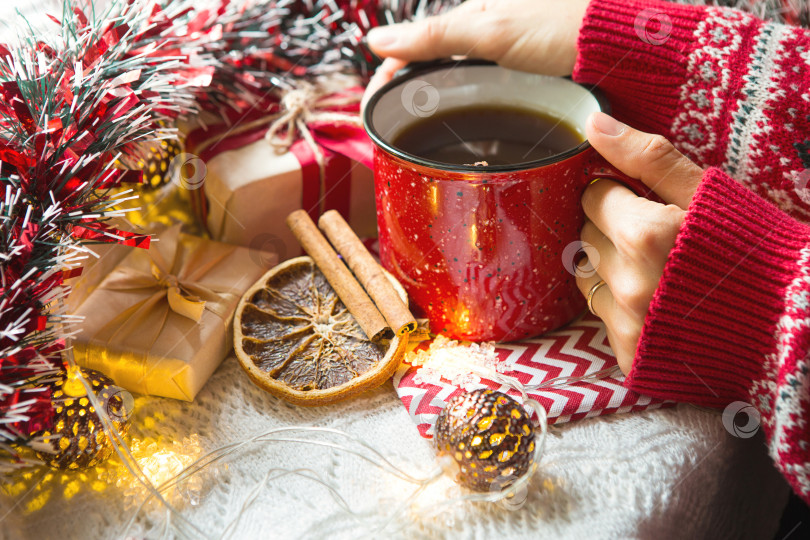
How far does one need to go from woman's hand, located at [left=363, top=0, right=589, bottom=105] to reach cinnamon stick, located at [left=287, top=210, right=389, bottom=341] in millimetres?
246

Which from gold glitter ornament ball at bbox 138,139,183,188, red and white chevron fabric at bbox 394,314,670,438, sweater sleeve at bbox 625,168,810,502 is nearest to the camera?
sweater sleeve at bbox 625,168,810,502

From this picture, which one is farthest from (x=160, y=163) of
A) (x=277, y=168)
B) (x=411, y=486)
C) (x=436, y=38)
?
(x=411, y=486)

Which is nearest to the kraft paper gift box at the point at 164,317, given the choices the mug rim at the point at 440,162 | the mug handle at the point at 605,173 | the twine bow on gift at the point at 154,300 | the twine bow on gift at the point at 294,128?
the twine bow on gift at the point at 154,300

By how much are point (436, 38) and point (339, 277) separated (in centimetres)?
32

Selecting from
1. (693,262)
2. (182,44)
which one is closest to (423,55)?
(182,44)

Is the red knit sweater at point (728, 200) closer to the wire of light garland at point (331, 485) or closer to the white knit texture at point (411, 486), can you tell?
the white knit texture at point (411, 486)

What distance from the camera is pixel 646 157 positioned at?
0.58 m

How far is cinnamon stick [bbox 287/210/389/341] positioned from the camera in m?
0.66

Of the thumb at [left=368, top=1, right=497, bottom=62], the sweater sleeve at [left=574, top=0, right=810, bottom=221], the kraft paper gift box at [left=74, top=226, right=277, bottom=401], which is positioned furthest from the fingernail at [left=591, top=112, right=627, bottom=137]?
the kraft paper gift box at [left=74, top=226, right=277, bottom=401]

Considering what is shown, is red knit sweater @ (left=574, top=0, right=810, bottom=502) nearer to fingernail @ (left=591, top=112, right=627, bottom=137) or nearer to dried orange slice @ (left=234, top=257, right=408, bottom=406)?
fingernail @ (left=591, top=112, right=627, bottom=137)

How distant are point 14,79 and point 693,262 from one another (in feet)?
2.01

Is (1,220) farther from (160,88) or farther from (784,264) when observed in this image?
(784,264)

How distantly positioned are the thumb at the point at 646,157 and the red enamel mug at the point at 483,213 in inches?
0.6

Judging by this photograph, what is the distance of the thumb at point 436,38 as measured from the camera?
0.77 metres
